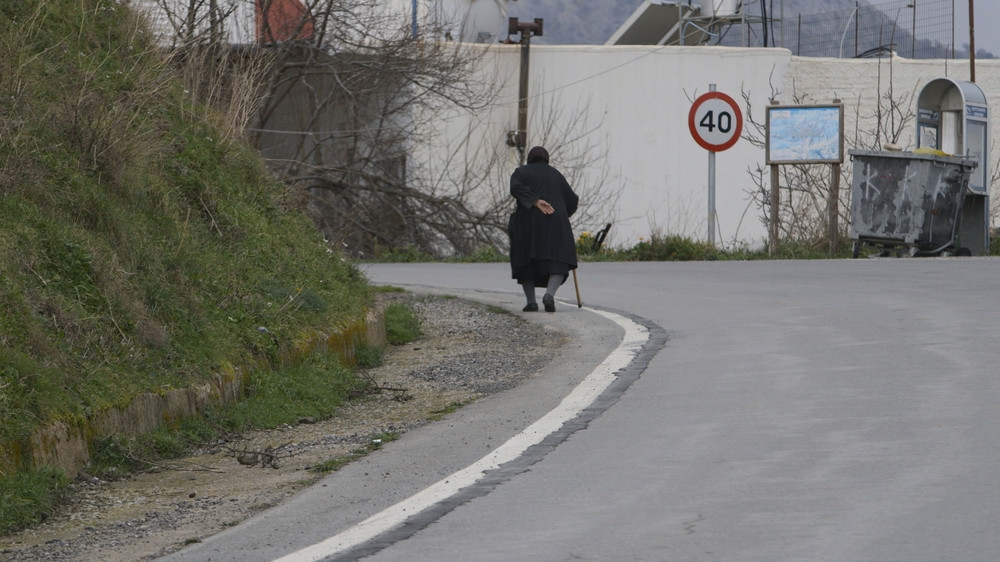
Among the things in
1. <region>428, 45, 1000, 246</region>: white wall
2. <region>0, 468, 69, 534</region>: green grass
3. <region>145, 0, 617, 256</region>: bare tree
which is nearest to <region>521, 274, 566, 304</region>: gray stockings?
<region>0, 468, 69, 534</region>: green grass

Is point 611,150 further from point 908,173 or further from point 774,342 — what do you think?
point 774,342

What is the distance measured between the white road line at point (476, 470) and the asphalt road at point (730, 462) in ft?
0.17

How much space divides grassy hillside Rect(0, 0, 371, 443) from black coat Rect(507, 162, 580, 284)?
186 cm

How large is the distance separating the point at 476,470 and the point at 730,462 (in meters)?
1.07

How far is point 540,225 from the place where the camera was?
44.1 feet

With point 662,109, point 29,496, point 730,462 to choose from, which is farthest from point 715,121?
point 29,496

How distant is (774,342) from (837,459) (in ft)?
13.3

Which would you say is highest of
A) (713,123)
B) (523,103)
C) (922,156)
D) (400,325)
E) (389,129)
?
(523,103)

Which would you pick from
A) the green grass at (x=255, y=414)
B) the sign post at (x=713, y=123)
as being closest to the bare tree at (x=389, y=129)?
the sign post at (x=713, y=123)

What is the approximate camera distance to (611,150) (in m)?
29.0

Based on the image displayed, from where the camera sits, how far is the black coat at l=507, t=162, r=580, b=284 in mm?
13297

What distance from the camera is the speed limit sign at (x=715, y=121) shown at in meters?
20.8

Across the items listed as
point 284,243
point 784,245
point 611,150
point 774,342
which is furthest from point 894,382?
point 611,150

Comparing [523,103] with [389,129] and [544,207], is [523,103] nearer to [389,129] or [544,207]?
[389,129]
